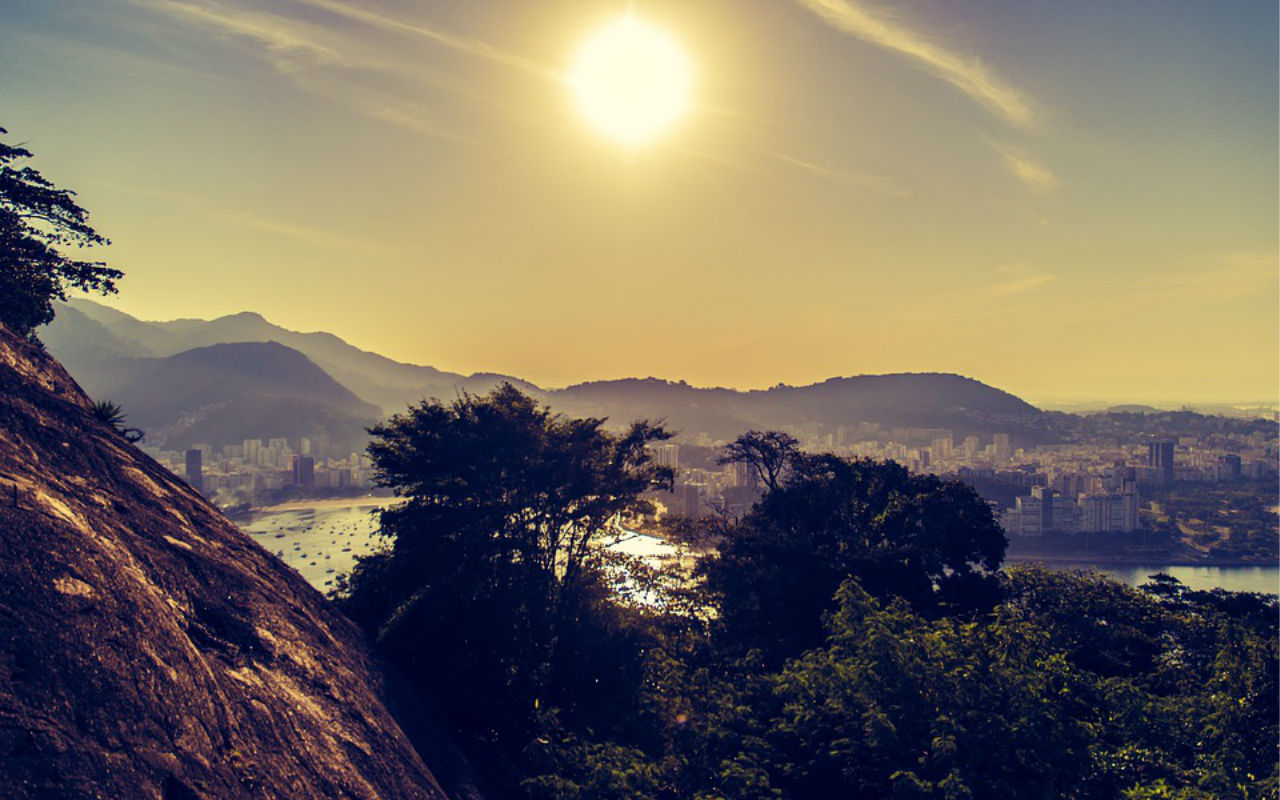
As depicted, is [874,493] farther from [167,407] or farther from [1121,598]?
[167,407]

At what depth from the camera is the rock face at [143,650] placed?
3.39 meters

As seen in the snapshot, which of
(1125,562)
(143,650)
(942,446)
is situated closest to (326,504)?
(143,650)

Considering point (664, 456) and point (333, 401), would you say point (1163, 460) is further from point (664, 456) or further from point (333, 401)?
point (333, 401)

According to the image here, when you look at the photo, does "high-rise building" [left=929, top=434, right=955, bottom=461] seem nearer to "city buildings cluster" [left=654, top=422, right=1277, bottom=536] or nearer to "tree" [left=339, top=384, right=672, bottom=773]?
"city buildings cluster" [left=654, top=422, right=1277, bottom=536]

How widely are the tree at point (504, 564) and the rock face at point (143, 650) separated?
3.16m

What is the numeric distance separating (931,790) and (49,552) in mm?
7670

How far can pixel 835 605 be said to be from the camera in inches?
586

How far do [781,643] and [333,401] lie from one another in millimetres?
183468

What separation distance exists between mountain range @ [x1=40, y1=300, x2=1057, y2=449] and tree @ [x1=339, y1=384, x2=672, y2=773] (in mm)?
111809

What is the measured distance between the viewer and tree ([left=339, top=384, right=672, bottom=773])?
10484 millimetres

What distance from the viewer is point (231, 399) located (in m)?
141

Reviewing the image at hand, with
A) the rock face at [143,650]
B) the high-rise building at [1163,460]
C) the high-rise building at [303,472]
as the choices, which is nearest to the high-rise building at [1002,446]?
the high-rise building at [1163,460]

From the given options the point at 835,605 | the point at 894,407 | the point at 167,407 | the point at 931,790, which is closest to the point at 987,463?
the point at 894,407

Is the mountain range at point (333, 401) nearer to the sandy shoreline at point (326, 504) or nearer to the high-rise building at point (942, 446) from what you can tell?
the high-rise building at point (942, 446)
